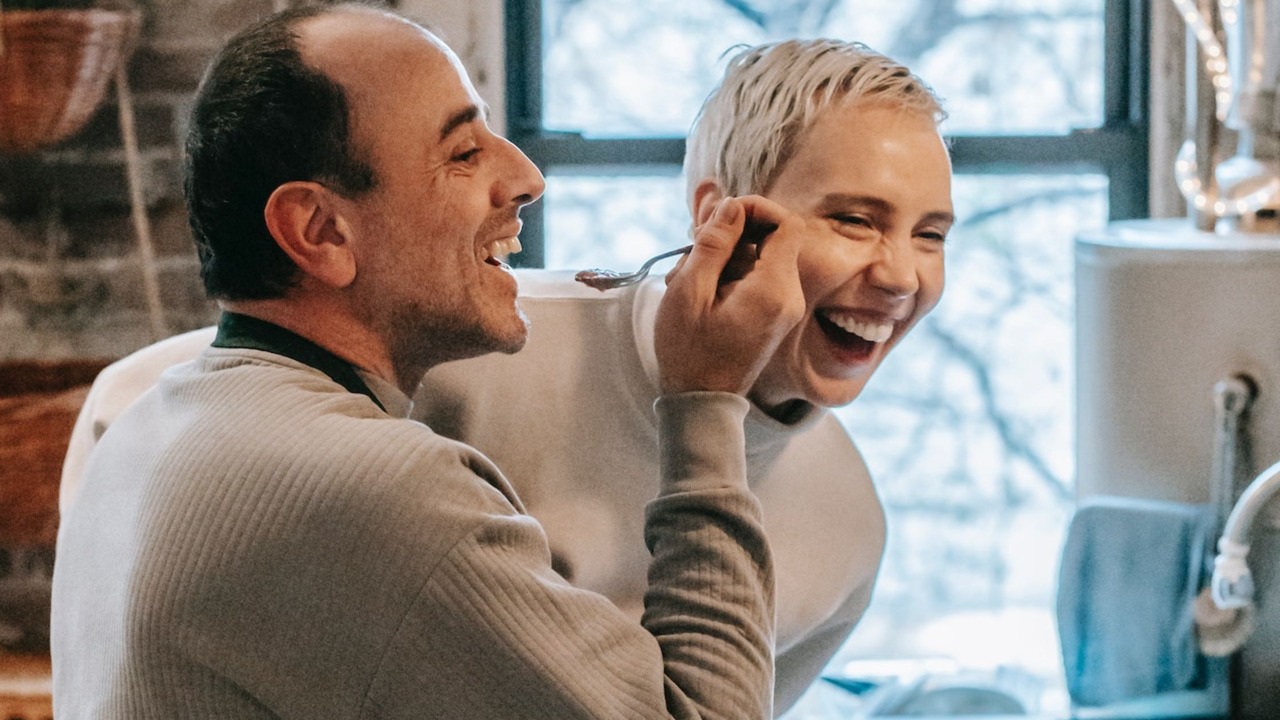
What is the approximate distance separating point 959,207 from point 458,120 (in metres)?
1.46

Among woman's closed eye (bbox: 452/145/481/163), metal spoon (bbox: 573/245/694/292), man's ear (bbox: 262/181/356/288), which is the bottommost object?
metal spoon (bbox: 573/245/694/292)

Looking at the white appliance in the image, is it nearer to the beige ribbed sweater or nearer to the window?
the window

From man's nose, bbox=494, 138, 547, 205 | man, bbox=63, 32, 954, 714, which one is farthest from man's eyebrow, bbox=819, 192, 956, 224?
man's nose, bbox=494, 138, 547, 205

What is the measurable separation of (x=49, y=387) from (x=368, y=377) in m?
1.36

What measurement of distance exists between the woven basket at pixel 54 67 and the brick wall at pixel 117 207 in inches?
0.8

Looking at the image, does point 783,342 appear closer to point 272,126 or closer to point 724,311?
point 724,311

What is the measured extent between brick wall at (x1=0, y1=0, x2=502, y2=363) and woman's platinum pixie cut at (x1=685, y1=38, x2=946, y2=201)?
100cm

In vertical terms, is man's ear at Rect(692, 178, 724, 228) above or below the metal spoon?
above

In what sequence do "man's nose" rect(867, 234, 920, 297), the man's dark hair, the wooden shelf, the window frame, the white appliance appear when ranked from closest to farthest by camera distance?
the man's dark hair
"man's nose" rect(867, 234, 920, 297)
the white appliance
the wooden shelf
the window frame

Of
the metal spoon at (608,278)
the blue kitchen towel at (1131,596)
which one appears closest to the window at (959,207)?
the blue kitchen towel at (1131,596)

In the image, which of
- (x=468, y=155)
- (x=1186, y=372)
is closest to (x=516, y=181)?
(x=468, y=155)

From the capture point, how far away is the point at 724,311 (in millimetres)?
938

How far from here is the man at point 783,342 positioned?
44.8 inches

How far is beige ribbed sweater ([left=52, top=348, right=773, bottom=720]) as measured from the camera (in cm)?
76
